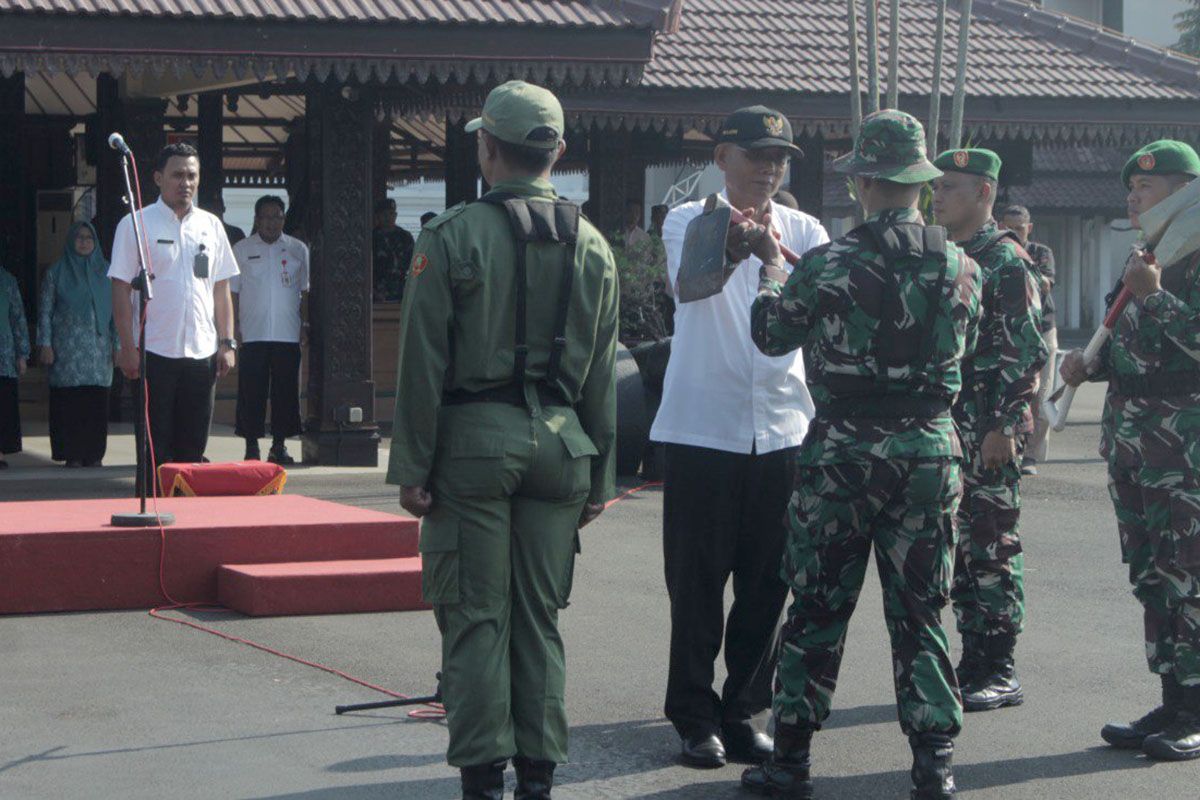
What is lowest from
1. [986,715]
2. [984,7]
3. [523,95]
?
[986,715]

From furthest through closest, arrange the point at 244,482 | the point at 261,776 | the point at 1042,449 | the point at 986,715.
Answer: the point at 1042,449 → the point at 244,482 → the point at 986,715 → the point at 261,776

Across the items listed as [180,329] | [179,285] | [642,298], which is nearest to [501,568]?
[180,329]

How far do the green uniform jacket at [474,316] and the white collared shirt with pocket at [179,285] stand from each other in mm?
4859

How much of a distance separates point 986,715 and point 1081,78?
13.6m

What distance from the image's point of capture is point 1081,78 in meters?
18.4

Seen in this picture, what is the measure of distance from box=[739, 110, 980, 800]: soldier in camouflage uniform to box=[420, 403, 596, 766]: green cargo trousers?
27.9 inches

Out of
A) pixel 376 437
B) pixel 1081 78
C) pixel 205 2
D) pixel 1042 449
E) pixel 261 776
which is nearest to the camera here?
pixel 261 776

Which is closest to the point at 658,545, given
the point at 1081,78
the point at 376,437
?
the point at 376,437

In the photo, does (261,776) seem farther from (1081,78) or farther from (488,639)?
(1081,78)

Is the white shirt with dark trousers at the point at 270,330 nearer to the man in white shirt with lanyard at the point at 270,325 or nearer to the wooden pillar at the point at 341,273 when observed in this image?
the man in white shirt with lanyard at the point at 270,325

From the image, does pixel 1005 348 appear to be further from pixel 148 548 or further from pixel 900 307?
pixel 148 548

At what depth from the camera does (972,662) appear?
619cm

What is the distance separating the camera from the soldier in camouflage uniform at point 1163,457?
5586 mm

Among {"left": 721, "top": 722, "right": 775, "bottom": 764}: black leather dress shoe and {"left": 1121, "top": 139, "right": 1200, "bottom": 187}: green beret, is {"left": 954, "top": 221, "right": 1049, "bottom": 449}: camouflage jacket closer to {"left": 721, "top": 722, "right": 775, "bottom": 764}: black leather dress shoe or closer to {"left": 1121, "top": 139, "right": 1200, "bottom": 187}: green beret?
{"left": 1121, "top": 139, "right": 1200, "bottom": 187}: green beret
